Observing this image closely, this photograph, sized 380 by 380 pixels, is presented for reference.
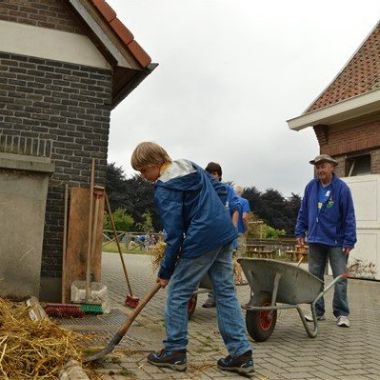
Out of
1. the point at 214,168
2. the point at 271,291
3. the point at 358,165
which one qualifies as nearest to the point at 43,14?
the point at 214,168

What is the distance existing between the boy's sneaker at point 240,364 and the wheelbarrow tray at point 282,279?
1.44 metres

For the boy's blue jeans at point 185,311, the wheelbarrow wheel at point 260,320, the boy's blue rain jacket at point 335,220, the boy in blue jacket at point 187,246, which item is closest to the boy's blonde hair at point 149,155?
the boy in blue jacket at point 187,246

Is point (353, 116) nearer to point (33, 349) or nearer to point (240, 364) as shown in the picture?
point (240, 364)

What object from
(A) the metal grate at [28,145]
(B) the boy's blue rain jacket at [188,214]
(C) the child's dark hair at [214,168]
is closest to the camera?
(B) the boy's blue rain jacket at [188,214]

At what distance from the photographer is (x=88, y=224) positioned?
7.42 m

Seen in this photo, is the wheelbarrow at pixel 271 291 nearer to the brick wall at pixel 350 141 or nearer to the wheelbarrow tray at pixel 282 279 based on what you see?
the wheelbarrow tray at pixel 282 279

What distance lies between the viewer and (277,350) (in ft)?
17.4

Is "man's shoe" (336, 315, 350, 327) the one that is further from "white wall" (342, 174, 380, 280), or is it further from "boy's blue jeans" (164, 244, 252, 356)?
"white wall" (342, 174, 380, 280)

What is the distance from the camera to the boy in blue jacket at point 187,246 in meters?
4.15

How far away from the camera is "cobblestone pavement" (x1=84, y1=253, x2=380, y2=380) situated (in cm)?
430

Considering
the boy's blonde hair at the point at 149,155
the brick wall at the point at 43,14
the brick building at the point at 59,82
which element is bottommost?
the boy's blonde hair at the point at 149,155

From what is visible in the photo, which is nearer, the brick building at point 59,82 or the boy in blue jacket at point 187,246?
the boy in blue jacket at point 187,246

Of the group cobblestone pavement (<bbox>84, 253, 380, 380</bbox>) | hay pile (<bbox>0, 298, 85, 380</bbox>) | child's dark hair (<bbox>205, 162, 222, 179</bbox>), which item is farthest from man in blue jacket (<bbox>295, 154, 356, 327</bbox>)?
hay pile (<bbox>0, 298, 85, 380</bbox>)

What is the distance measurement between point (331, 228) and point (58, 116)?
152 inches
